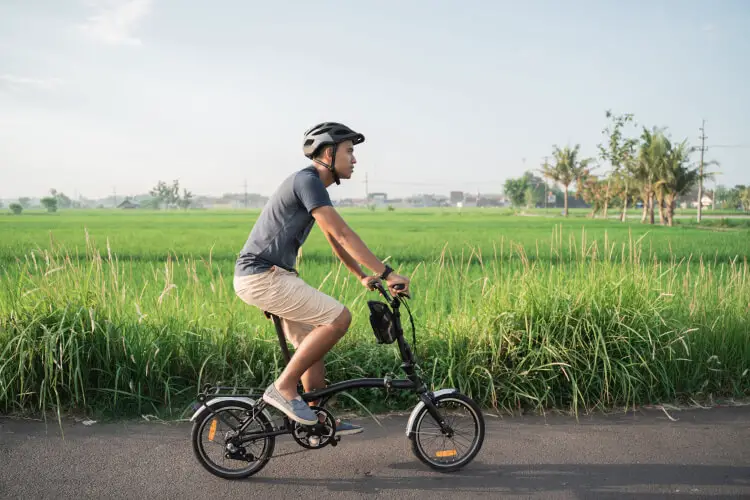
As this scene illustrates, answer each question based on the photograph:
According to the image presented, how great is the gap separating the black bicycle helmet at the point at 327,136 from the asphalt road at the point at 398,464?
6.22 ft

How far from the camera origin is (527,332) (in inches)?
199

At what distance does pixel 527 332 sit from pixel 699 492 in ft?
6.04

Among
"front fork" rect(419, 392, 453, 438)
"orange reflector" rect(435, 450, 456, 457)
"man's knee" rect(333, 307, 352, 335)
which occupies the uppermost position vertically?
"man's knee" rect(333, 307, 352, 335)

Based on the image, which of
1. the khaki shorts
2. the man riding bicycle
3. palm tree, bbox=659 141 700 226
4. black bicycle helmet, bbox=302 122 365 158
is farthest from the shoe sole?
palm tree, bbox=659 141 700 226

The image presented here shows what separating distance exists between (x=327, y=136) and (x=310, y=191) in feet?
1.28

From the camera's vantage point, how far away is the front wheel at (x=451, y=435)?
375 centimetres

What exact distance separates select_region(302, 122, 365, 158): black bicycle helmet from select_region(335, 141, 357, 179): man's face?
37 mm

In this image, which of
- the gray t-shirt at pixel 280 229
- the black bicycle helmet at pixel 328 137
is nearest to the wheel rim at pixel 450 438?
Result: the gray t-shirt at pixel 280 229

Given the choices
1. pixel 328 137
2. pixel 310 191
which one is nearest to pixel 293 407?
pixel 310 191

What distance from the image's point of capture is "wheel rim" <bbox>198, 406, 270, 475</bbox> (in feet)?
12.1

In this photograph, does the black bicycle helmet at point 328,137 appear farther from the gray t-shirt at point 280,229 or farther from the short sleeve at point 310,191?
the short sleeve at point 310,191

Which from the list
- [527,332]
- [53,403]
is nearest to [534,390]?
[527,332]

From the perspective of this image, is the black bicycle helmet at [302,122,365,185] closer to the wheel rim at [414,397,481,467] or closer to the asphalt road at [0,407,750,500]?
the wheel rim at [414,397,481,467]

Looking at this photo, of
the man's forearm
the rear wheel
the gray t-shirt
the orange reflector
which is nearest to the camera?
the man's forearm
